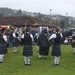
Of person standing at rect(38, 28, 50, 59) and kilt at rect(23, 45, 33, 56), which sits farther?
person standing at rect(38, 28, 50, 59)

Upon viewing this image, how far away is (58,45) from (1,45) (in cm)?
248

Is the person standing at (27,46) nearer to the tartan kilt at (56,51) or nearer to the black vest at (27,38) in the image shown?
the black vest at (27,38)

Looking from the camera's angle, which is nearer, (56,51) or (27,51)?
(27,51)

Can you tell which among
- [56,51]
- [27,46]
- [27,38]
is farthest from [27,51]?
[56,51]

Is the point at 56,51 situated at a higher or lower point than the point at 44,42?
lower

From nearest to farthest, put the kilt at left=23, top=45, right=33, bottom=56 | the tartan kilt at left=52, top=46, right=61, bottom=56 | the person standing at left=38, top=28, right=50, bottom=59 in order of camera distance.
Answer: the kilt at left=23, top=45, right=33, bottom=56 → the tartan kilt at left=52, top=46, right=61, bottom=56 → the person standing at left=38, top=28, right=50, bottom=59

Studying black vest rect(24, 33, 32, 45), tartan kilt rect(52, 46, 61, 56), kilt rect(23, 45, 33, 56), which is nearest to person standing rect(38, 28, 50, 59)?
tartan kilt rect(52, 46, 61, 56)

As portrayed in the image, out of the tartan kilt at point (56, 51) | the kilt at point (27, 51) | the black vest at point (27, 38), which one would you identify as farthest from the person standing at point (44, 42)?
the kilt at point (27, 51)

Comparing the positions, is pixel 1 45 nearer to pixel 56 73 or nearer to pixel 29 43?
pixel 29 43

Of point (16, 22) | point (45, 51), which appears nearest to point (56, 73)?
point (45, 51)

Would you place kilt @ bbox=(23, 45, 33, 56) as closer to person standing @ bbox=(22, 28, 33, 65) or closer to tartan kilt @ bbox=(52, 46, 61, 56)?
person standing @ bbox=(22, 28, 33, 65)

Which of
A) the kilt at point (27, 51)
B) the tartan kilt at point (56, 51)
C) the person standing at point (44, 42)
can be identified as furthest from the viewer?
the person standing at point (44, 42)

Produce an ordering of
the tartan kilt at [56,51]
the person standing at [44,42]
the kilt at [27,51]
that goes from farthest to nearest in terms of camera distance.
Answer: the person standing at [44,42]
the tartan kilt at [56,51]
the kilt at [27,51]

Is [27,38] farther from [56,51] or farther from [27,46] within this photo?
[56,51]
